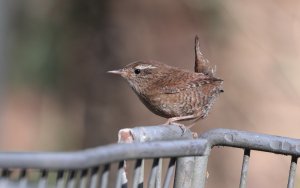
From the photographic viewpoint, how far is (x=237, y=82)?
26.6 feet

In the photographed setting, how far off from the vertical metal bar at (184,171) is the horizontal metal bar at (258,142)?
13 centimetres

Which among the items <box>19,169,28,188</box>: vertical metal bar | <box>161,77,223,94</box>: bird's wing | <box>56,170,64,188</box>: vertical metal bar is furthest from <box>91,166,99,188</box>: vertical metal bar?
<box>161,77,223,94</box>: bird's wing

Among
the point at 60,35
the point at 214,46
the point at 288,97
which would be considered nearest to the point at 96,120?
the point at 60,35

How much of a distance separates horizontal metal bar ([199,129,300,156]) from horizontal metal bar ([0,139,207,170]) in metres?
0.15

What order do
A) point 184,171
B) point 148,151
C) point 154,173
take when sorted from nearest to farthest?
point 148,151, point 154,173, point 184,171

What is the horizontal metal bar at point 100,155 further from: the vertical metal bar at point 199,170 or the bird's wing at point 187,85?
the bird's wing at point 187,85

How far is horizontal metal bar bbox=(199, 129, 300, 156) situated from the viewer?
2438 millimetres

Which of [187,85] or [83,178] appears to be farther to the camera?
[187,85]

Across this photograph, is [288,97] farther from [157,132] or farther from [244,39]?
[157,132]

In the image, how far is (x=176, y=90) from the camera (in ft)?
15.9

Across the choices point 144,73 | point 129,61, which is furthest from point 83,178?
point 129,61

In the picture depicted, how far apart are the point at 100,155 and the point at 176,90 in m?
3.08

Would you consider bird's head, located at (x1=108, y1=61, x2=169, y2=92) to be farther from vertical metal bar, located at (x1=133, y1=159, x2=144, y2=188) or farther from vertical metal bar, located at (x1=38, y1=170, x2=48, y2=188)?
vertical metal bar, located at (x1=38, y1=170, x2=48, y2=188)

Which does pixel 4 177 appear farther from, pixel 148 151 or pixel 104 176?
pixel 148 151
